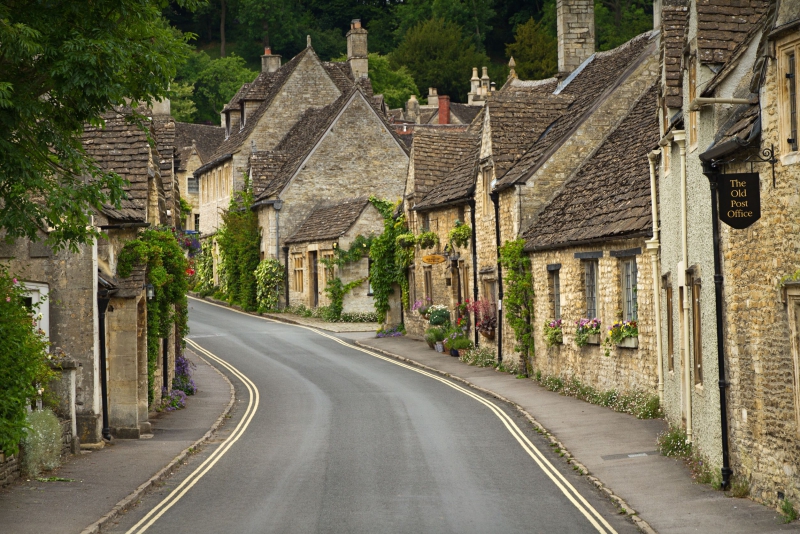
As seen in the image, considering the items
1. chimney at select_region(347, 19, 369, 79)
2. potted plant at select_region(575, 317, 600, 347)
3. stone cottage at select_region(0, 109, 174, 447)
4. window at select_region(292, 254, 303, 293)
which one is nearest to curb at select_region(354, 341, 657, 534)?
potted plant at select_region(575, 317, 600, 347)

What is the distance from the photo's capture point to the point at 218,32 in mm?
102500

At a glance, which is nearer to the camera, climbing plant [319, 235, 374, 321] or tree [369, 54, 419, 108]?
climbing plant [319, 235, 374, 321]

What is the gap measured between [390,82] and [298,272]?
145 ft

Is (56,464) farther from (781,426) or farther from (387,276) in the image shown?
(387,276)

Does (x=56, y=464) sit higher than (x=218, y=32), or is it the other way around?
(x=218, y=32)

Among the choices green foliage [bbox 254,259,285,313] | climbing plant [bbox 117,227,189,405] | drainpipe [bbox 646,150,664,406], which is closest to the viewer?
drainpipe [bbox 646,150,664,406]

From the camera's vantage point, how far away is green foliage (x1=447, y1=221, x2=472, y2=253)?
108ft

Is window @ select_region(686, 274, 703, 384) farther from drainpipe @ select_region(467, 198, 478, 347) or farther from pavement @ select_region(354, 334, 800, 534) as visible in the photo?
drainpipe @ select_region(467, 198, 478, 347)

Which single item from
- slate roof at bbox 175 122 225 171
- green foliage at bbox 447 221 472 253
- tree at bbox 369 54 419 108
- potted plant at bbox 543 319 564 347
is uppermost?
tree at bbox 369 54 419 108

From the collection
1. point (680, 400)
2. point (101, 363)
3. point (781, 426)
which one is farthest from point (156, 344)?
point (781, 426)

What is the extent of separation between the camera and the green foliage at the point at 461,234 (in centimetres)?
3288

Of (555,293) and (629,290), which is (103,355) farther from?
(555,293)

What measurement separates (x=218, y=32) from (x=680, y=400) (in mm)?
91805

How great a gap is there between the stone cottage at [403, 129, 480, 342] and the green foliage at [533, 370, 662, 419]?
7714 mm
